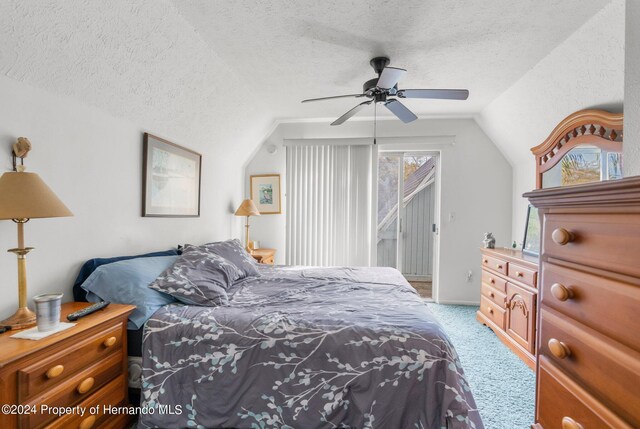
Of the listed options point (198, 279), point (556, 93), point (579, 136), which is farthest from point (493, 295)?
point (198, 279)

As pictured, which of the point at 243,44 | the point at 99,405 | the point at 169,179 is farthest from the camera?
the point at 169,179

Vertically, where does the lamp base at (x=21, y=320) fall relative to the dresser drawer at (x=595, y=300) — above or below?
below

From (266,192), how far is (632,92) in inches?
151

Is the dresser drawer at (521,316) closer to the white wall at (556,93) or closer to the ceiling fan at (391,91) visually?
the white wall at (556,93)

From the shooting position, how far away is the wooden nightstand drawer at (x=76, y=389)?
110 centimetres

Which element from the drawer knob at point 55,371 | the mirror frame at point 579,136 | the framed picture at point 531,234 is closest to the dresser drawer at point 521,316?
the framed picture at point 531,234

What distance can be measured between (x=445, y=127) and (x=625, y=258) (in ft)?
12.2

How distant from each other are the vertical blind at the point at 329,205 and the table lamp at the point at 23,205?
3.07 m

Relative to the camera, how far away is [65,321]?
1375mm

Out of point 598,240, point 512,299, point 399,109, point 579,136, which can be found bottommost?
point 512,299

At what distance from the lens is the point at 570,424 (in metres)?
0.75

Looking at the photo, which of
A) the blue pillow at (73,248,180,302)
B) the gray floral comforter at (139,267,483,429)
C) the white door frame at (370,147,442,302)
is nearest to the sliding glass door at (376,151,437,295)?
the white door frame at (370,147,442,302)

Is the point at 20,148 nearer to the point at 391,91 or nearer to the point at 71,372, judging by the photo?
the point at 71,372

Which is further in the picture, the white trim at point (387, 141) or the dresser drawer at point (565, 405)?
the white trim at point (387, 141)
